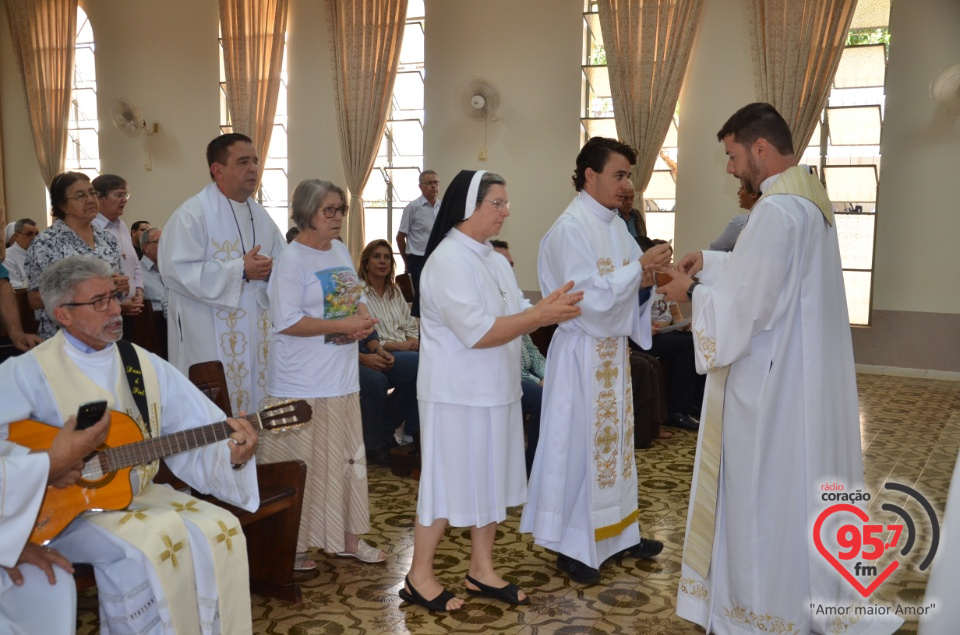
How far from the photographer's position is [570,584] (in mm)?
3986

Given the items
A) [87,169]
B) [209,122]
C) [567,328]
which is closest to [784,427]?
[567,328]

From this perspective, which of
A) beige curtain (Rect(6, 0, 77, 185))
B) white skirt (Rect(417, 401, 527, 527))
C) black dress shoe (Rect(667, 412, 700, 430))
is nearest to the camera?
white skirt (Rect(417, 401, 527, 527))

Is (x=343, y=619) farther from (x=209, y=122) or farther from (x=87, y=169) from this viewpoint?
(x=87, y=169)

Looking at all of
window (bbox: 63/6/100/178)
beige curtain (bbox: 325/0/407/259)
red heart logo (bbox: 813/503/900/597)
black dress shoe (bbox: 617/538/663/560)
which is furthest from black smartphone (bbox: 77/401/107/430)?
window (bbox: 63/6/100/178)

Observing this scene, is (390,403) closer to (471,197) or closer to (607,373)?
(607,373)

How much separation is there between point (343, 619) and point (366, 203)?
9461 mm

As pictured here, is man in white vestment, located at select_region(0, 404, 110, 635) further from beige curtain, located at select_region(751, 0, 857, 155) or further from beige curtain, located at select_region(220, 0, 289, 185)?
A: beige curtain, located at select_region(220, 0, 289, 185)

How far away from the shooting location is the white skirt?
11.6ft

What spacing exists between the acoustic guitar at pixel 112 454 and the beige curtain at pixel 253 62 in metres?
10.2

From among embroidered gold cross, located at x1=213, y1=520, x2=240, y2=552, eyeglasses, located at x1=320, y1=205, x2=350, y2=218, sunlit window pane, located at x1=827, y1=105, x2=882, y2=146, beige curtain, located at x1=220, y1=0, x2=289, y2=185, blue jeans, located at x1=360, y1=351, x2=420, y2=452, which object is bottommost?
blue jeans, located at x1=360, y1=351, x2=420, y2=452

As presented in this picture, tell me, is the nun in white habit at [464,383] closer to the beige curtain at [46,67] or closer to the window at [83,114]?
the window at [83,114]

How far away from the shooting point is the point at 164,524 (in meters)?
2.89

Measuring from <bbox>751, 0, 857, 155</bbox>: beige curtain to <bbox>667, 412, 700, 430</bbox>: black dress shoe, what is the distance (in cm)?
390

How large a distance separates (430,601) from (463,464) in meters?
0.62
